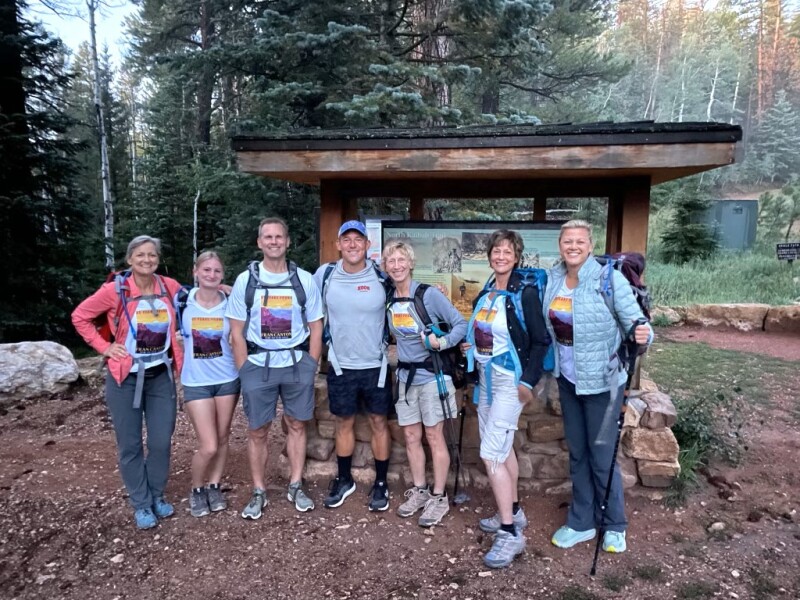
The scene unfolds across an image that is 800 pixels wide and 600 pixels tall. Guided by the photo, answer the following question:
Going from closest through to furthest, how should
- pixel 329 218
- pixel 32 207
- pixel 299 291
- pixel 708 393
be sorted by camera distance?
pixel 299 291 < pixel 329 218 < pixel 708 393 < pixel 32 207

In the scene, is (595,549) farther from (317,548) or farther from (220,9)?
(220,9)

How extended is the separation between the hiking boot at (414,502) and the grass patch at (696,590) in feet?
5.01

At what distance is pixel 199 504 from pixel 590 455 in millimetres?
2593

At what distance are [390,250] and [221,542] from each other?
6.94 feet

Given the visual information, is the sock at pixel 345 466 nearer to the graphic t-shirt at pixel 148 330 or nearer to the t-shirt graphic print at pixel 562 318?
the graphic t-shirt at pixel 148 330

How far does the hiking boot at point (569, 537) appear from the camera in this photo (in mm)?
3248

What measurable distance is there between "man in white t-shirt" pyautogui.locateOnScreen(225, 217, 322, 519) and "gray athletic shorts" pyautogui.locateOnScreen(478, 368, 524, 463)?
118 cm

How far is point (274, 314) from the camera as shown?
3.32 metres

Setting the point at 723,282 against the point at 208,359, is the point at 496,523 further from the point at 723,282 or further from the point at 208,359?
the point at 723,282

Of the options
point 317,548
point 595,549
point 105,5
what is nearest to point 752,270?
point 595,549

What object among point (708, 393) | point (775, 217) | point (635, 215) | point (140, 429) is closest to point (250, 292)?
point (140, 429)

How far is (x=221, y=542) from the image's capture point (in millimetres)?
3342

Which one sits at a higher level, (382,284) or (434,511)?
(382,284)

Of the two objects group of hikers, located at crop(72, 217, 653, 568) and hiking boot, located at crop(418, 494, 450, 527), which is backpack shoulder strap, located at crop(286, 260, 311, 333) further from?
hiking boot, located at crop(418, 494, 450, 527)
